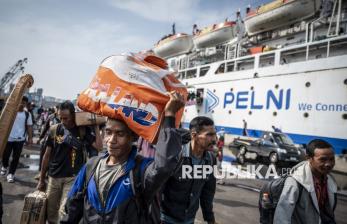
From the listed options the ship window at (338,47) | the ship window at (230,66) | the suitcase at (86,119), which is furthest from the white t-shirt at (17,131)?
the ship window at (230,66)

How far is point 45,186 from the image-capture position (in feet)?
10.1

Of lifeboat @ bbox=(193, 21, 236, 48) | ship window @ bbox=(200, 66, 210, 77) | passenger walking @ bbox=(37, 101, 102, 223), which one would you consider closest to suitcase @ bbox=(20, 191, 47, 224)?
passenger walking @ bbox=(37, 101, 102, 223)

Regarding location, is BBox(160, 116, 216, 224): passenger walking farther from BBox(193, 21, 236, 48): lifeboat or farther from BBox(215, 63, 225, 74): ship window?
BBox(193, 21, 236, 48): lifeboat

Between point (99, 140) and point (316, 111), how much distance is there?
12691 millimetres

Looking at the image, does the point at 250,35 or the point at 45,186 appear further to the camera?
the point at 250,35

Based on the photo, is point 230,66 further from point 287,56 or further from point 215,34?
point 287,56

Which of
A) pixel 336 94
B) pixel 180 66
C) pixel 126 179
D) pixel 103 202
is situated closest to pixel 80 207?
pixel 103 202

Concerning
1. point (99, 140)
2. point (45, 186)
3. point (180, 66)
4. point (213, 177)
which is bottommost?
point (45, 186)

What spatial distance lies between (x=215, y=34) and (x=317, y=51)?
28.6 feet

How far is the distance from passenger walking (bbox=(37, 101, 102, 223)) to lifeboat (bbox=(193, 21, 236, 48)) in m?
19.3

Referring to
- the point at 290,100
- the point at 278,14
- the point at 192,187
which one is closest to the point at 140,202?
the point at 192,187

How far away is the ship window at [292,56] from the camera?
14938mm

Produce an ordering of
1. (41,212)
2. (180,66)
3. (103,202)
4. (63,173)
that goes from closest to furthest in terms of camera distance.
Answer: (103,202)
(41,212)
(63,173)
(180,66)

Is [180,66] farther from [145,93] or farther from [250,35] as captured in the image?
[145,93]
